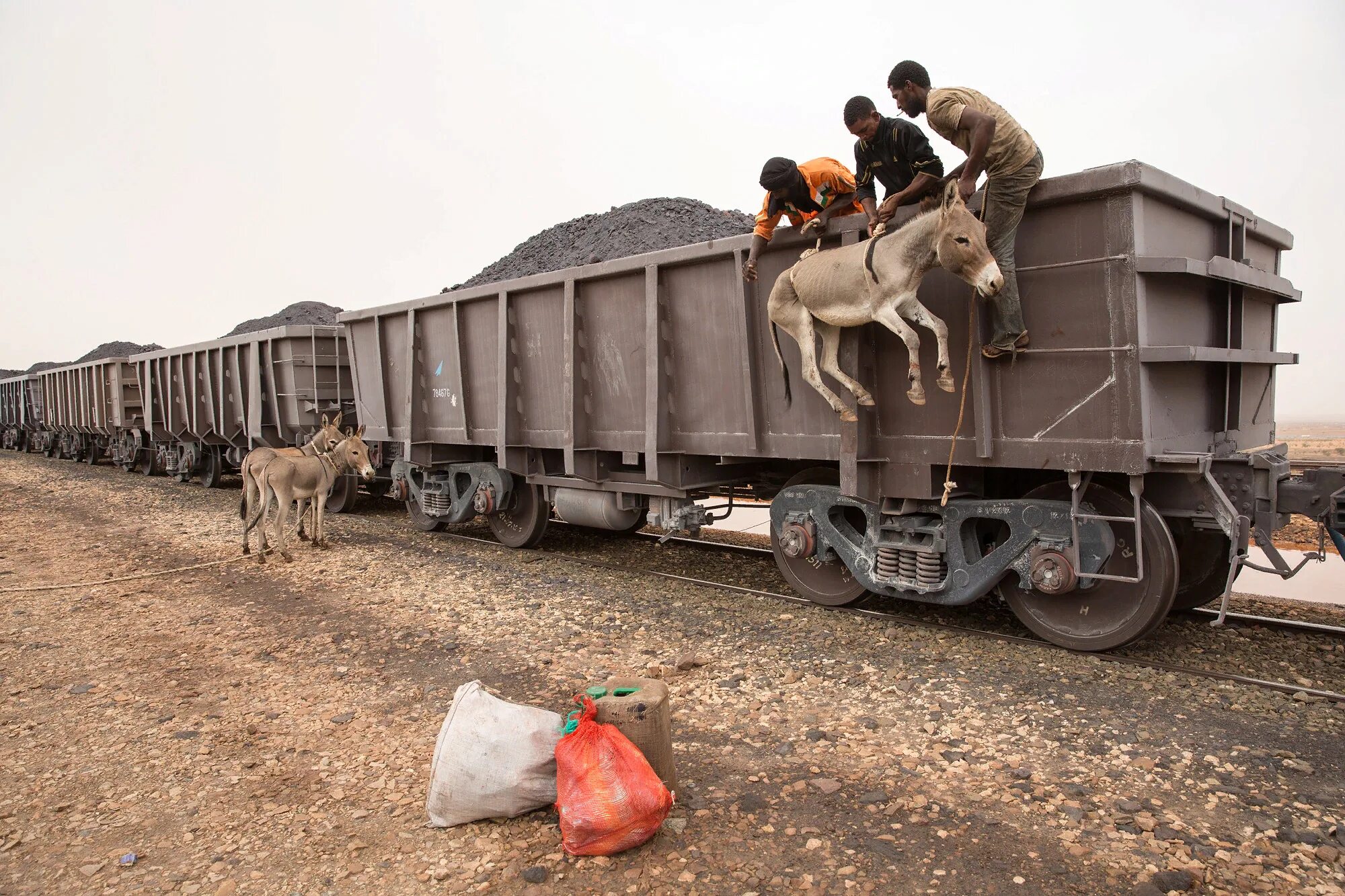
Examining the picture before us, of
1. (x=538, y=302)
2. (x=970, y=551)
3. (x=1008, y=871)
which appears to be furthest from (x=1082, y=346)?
(x=538, y=302)

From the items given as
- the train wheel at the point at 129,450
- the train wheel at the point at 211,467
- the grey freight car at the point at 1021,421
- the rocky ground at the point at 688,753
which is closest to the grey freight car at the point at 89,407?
the train wheel at the point at 129,450

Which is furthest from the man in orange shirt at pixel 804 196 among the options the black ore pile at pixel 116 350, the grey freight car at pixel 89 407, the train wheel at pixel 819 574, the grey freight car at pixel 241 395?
the black ore pile at pixel 116 350

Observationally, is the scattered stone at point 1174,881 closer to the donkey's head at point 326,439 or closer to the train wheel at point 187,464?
the donkey's head at point 326,439

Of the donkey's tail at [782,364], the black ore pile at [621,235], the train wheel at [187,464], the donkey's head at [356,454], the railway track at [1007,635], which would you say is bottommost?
the railway track at [1007,635]

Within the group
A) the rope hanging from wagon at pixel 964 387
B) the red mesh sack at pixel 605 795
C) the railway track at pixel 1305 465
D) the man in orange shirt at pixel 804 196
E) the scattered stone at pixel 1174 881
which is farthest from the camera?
the man in orange shirt at pixel 804 196

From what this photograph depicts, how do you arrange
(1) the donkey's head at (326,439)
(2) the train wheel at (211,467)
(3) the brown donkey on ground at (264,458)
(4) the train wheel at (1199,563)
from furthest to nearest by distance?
1. (2) the train wheel at (211,467)
2. (1) the donkey's head at (326,439)
3. (3) the brown donkey on ground at (264,458)
4. (4) the train wheel at (1199,563)

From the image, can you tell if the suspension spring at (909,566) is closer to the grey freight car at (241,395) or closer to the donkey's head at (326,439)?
the donkey's head at (326,439)

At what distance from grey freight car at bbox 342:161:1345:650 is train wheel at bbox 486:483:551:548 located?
111 centimetres

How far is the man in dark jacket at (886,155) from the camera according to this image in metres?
5.04

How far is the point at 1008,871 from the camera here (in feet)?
9.09

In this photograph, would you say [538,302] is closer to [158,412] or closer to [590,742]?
[590,742]

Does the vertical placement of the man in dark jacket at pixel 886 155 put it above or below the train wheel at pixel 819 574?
above

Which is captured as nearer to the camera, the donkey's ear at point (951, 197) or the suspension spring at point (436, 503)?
the donkey's ear at point (951, 197)

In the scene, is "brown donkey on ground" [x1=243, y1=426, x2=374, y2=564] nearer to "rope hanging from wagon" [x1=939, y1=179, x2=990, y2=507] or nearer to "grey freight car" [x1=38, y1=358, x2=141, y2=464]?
"rope hanging from wagon" [x1=939, y1=179, x2=990, y2=507]
